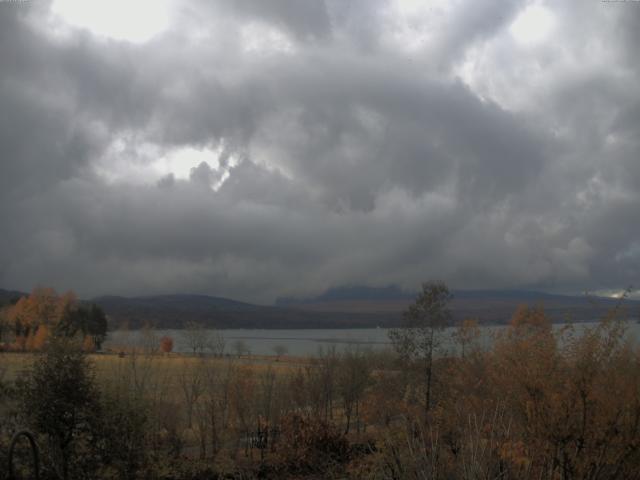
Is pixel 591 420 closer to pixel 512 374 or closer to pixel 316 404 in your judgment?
pixel 512 374

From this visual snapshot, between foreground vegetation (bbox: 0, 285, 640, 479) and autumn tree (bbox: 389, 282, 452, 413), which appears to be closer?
foreground vegetation (bbox: 0, 285, 640, 479)

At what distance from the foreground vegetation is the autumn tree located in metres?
0.05

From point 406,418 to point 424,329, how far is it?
17.3 metres

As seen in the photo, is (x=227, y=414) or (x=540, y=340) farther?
(x=227, y=414)

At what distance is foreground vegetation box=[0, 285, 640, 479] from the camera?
34.2 feet

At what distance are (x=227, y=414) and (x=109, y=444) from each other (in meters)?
13.1

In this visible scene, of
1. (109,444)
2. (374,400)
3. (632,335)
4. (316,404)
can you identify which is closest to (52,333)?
(109,444)

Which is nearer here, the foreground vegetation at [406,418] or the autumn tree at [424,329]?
the foreground vegetation at [406,418]

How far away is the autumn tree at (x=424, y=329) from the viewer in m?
28.7

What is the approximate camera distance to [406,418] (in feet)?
39.0

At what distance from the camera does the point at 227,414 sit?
28203 millimetres

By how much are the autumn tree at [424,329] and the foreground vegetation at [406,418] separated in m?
0.05

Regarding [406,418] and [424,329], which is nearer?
[406,418]

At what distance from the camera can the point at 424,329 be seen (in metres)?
28.9
